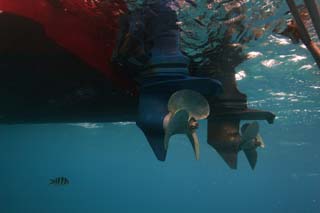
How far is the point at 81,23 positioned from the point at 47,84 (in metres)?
3.27

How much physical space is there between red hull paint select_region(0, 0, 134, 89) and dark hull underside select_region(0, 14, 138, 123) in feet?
1.03

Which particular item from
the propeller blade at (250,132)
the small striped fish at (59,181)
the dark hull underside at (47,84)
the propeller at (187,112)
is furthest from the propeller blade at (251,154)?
the small striped fish at (59,181)

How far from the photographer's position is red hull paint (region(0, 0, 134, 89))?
18.9 feet

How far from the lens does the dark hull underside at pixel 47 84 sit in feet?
22.1

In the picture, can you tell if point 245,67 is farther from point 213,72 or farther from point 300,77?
point 213,72

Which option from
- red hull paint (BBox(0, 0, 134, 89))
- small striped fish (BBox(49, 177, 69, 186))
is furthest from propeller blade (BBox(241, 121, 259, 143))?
small striped fish (BBox(49, 177, 69, 186))

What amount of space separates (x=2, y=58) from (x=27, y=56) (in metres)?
0.72

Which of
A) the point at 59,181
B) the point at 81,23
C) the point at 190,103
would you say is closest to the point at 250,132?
the point at 190,103

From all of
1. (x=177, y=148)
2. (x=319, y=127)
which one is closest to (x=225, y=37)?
(x=319, y=127)

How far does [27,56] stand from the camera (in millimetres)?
7441

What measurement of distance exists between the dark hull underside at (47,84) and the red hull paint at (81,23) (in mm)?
313

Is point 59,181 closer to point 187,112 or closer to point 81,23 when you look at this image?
point 81,23

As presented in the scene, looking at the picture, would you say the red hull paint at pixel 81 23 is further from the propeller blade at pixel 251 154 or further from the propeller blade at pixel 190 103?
the propeller blade at pixel 251 154

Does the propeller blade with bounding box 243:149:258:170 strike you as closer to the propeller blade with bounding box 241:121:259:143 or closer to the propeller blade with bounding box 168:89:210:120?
the propeller blade with bounding box 241:121:259:143
